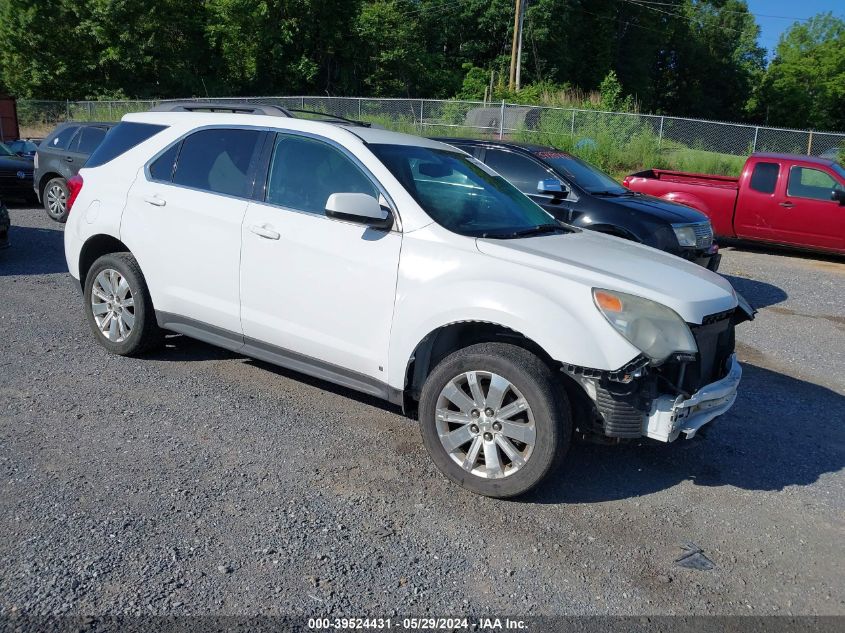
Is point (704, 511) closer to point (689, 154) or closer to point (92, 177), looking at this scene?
point (92, 177)

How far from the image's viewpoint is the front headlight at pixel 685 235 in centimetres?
872

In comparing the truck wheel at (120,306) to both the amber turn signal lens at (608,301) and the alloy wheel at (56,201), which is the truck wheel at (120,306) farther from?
the alloy wheel at (56,201)

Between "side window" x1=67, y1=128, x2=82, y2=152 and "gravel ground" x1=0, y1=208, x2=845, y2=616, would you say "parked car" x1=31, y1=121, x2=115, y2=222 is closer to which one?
"side window" x1=67, y1=128, x2=82, y2=152

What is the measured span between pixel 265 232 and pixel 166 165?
1292 millimetres

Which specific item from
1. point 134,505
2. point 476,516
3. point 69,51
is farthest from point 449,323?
point 69,51

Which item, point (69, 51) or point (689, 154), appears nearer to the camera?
point (689, 154)

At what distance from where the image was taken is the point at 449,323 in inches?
160

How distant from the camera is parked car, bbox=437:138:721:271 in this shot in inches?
341

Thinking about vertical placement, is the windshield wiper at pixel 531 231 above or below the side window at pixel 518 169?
below

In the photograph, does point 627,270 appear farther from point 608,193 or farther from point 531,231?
point 608,193

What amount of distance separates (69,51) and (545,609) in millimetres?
44180

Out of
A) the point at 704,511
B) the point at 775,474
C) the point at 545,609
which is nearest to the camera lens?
the point at 545,609

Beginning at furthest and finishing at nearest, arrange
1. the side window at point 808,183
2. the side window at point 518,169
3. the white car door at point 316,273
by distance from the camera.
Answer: the side window at point 808,183, the side window at point 518,169, the white car door at point 316,273

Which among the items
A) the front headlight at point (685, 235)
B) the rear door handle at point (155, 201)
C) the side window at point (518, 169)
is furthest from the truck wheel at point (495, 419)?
the side window at point (518, 169)
